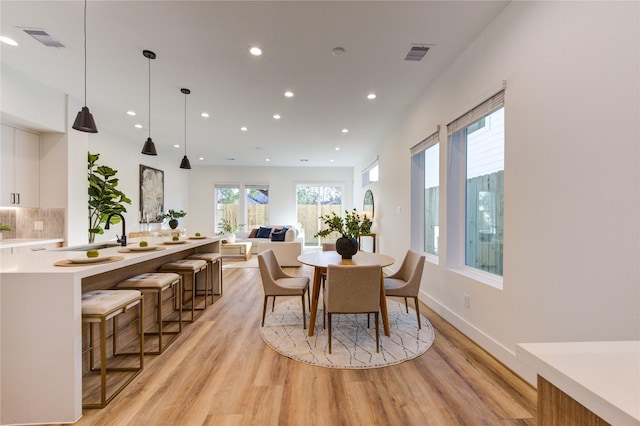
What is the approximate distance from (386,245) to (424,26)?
391cm

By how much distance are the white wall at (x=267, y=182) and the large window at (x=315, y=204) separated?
273 millimetres

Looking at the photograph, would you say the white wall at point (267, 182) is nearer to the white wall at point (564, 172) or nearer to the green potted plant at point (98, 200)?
the green potted plant at point (98, 200)

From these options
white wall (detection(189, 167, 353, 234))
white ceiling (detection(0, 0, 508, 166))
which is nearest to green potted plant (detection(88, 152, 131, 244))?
white ceiling (detection(0, 0, 508, 166))

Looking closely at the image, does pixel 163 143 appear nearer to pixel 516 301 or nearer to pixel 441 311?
pixel 441 311

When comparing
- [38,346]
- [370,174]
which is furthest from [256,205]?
[38,346]

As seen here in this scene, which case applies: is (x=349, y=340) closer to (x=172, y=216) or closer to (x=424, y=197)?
(x=424, y=197)

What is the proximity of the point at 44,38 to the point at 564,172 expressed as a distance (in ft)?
15.0

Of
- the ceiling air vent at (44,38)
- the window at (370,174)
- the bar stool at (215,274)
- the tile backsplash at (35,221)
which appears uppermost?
the ceiling air vent at (44,38)

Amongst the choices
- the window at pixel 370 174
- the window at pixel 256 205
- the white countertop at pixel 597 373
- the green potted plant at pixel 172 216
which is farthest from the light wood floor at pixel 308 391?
the window at pixel 256 205

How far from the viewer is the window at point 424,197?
373cm

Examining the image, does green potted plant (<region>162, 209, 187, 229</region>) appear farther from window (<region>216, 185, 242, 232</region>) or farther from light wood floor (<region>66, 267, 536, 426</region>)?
light wood floor (<region>66, 267, 536, 426</region>)

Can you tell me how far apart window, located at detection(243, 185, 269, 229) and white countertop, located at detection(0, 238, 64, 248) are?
18.7 ft

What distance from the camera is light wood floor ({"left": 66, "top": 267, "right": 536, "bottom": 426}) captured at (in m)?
1.63

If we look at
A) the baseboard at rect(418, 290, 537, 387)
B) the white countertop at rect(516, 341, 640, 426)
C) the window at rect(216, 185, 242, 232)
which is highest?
the window at rect(216, 185, 242, 232)
